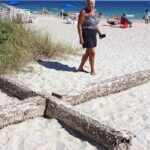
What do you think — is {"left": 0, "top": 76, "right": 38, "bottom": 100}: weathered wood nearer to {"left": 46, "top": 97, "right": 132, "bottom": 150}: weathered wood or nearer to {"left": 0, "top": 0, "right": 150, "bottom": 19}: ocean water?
{"left": 46, "top": 97, "right": 132, "bottom": 150}: weathered wood

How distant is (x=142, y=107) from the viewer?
6188 millimetres

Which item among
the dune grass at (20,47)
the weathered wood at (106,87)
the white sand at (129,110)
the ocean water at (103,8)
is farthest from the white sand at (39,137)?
the ocean water at (103,8)

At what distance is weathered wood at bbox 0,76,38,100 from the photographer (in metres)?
6.16

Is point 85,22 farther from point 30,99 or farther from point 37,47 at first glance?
point 30,99

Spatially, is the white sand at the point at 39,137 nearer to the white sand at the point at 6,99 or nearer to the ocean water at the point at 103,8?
the white sand at the point at 6,99

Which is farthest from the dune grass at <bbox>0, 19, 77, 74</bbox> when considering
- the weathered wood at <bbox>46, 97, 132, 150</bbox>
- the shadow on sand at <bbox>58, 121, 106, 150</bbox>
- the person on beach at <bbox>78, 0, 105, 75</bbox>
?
the shadow on sand at <bbox>58, 121, 106, 150</bbox>

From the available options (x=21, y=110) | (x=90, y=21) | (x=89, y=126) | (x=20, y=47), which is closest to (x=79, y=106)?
(x=21, y=110)

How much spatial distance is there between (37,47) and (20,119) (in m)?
4.55

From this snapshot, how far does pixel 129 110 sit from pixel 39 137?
1739mm

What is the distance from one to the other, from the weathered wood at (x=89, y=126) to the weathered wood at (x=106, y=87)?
0.37m

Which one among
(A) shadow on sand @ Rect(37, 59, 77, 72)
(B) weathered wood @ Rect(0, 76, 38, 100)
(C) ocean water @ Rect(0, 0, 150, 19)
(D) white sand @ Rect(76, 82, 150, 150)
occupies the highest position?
(B) weathered wood @ Rect(0, 76, 38, 100)

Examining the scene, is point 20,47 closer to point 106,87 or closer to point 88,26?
point 88,26

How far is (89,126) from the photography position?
4.82 metres

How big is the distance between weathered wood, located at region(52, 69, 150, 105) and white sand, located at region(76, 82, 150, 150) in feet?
0.30
